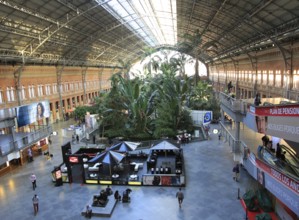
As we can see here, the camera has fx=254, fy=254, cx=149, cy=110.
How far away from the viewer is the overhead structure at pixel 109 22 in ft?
77.0

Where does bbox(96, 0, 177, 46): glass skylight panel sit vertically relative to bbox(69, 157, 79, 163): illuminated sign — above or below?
above

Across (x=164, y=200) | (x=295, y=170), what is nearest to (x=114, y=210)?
(x=164, y=200)

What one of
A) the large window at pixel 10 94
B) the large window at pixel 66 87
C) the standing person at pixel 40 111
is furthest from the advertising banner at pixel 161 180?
the large window at pixel 66 87

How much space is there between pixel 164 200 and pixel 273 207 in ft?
19.5

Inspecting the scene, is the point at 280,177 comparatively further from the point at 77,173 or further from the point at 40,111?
the point at 40,111

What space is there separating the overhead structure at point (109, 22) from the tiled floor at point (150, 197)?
42.6 feet

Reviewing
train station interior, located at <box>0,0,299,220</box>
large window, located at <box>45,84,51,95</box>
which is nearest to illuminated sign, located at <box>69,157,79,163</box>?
train station interior, located at <box>0,0,299,220</box>

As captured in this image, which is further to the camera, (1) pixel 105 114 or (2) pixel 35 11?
(1) pixel 105 114

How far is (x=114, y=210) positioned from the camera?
47.0ft

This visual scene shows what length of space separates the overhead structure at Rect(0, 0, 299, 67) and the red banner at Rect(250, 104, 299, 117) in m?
12.2

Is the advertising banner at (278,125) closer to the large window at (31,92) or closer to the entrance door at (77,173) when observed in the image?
the entrance door at (77,173)

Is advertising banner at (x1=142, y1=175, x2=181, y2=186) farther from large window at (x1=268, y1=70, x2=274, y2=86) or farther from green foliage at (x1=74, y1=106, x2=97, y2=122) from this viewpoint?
green foliage at (x1=74, y1=106, x2=97, y2=122)

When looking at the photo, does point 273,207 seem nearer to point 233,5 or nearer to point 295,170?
point 295,170

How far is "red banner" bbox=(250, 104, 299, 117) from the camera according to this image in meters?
8.92
